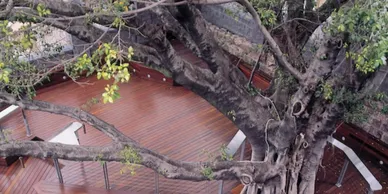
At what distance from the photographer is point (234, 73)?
3.59 meters

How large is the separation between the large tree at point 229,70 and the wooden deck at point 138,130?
1.40 meters

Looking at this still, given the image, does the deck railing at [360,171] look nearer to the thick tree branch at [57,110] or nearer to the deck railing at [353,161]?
the deck railing at [353,161]

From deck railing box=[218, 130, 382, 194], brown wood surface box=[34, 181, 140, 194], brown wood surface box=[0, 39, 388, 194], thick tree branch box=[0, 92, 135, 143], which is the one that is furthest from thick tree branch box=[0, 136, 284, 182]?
brown wood surface box=[34, 181, 140, 194]

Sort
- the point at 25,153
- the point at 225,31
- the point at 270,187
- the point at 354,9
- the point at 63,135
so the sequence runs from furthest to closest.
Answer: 1. the point at 225,31
2. the point at 63,135
3. the point at 270,187
4. the point at 25,153
5. the point at 354,9

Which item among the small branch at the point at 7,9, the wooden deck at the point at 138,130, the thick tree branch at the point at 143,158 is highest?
the small branch at the point at 7,9

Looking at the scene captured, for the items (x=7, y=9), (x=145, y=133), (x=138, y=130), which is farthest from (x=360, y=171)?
(x=7, y=9)

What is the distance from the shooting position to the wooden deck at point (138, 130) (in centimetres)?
475

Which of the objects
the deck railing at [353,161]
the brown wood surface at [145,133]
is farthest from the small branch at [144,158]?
the brown wood surface at [145,133]

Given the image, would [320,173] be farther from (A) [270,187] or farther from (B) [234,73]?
(B) [234,73]

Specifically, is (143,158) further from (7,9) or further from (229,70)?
(7,9)

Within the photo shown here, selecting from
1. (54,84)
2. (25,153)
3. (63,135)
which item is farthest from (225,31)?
(25,153)

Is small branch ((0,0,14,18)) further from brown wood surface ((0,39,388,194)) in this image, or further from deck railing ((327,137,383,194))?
deck railing ((327,137,383,194))

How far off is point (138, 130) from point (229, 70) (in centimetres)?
265

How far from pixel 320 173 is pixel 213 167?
2.28m
